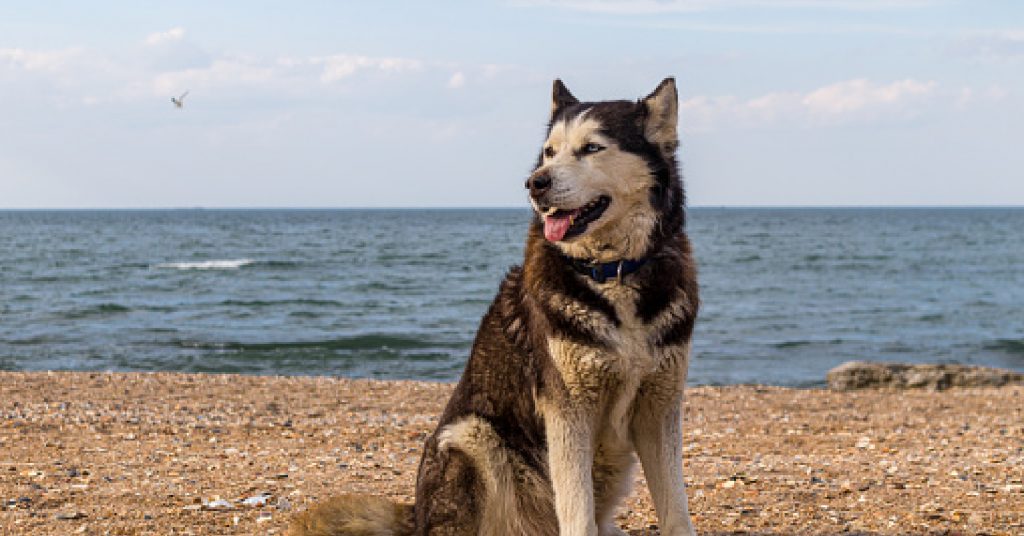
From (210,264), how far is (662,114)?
53.5 m

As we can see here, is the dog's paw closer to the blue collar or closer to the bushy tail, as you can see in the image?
the bushy tail

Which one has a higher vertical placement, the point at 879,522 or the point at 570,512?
the point at 570,512

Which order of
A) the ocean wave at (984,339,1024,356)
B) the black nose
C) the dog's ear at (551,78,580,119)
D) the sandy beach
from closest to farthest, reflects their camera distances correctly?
1. the black nose
2. the dog's ear at (551,78,580,119)
3. the sandy beach
4. the ocean wave at (984,339,1024,356)

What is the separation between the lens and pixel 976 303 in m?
37.6

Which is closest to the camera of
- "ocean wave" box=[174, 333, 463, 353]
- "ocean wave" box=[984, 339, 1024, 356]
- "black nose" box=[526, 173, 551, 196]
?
"black nose" box=[526, 173, 551, 196]

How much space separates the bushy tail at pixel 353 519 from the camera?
5.39 metres

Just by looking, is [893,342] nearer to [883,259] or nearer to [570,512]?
[570,512]

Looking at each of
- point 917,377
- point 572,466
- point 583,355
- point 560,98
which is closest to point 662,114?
point 560,98

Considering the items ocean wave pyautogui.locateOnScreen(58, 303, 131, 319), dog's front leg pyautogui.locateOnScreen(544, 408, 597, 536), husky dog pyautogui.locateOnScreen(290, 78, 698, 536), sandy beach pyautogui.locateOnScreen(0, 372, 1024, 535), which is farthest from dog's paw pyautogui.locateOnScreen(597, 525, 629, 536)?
ocean wave pyautogui.locateOnScreen(58, 303, 131, 319)

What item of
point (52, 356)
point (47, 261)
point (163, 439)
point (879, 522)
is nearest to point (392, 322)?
point (52, 356)

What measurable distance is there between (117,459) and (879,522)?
6.34 m

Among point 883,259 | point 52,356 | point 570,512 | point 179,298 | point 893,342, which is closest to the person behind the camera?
point 570,512

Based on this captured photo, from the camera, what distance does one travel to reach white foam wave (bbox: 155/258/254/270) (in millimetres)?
53094

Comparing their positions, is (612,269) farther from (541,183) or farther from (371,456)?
(371,456)
